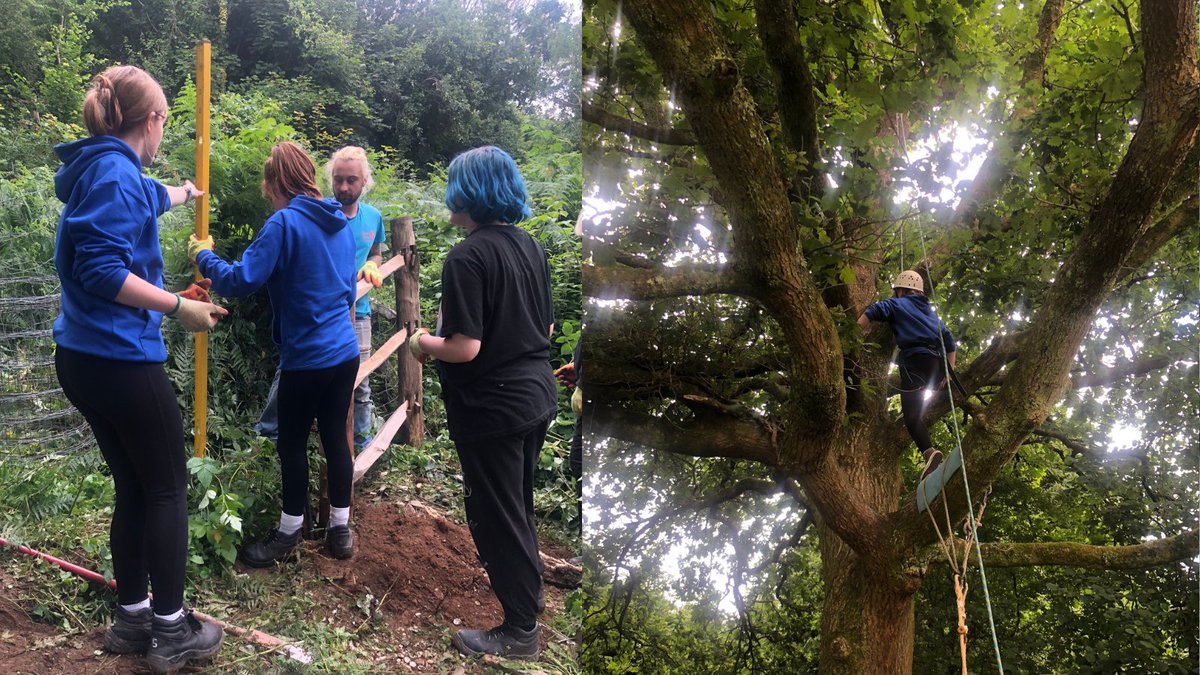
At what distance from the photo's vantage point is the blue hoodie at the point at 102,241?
1.02 m

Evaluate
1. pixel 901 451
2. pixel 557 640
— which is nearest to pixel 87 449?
pixel 557 640

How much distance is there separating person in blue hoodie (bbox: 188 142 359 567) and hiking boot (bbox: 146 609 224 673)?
0.34 ft

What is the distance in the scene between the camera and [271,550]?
3.94 feet

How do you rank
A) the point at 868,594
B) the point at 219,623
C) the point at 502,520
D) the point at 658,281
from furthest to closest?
1. the point at 868,594
2. the point at 658,281
3. the point at 502,520
4. the point at 219,623

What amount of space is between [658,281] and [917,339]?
29.8 inches

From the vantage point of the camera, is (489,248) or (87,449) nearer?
(87,449)

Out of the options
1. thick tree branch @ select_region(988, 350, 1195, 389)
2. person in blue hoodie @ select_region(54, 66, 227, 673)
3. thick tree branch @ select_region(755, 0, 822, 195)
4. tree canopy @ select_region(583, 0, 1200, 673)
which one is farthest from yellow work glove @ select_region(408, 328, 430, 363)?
thick tree branch @ select_region(988, 350, 1195, 389)

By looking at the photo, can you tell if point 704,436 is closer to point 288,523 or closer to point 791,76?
point 791,76

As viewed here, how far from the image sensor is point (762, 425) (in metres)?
2.23

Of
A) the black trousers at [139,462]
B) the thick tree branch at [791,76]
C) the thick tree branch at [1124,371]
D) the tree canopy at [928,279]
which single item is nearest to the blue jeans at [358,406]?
the black trousers at [139,462]

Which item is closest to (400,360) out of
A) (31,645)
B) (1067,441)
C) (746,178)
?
(31,645)

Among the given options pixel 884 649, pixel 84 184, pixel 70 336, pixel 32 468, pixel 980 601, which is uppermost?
pixel 84 184

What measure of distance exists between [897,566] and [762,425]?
53 centimetres

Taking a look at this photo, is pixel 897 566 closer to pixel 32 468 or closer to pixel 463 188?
pixel 463 188
